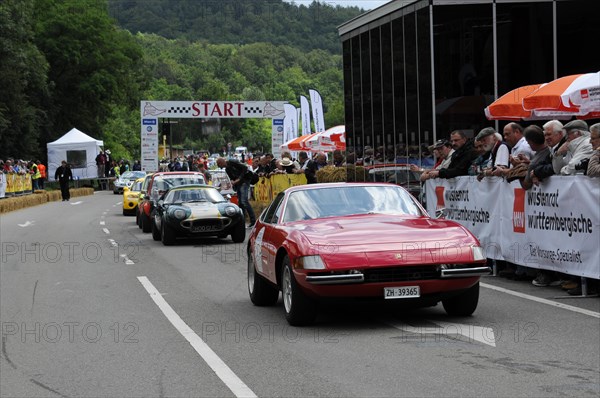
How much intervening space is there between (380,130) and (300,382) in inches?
705

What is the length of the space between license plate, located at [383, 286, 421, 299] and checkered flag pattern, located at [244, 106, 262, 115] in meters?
45.1

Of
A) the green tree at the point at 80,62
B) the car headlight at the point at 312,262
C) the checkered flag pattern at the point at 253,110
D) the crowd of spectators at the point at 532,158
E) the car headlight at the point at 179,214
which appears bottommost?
the car headlight at the point at 179,214

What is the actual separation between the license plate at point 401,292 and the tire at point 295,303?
0.76m

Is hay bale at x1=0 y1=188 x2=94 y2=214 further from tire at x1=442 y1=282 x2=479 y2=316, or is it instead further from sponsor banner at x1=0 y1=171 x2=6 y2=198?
tire at x1=442 y1=282 x2=479 y2=316

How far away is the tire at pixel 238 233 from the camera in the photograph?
21.6 metres

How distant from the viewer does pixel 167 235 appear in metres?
21.3

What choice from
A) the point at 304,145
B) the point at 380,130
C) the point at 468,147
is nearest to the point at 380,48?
the point at 380,130

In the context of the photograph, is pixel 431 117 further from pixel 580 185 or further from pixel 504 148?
pixel 580 185

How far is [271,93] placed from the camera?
7840 inches

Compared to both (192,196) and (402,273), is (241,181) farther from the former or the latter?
(402,273)

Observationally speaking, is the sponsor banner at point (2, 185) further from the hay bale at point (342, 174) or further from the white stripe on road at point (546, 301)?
the white stripe on road at point (546, 301)

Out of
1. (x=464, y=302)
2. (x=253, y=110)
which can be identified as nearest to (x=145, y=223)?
(x=464, y=302)

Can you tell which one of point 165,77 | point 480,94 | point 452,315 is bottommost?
point 452,315

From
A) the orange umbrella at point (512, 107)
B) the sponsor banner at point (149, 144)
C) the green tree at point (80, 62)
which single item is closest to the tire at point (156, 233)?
the orange umbrella at point (512, 107)
